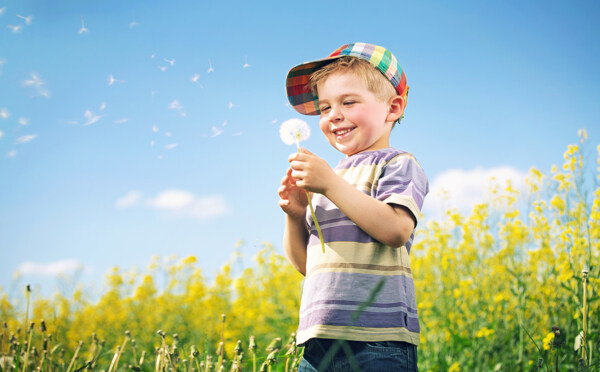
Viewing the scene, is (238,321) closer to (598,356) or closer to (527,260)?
(527,260)

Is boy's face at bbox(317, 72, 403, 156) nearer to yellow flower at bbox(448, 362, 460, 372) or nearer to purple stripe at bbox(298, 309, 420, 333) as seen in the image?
purple stripe at bbox(298, 309, 420, 333)

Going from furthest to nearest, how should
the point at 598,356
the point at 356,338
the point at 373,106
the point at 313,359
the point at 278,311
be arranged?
the point at 278,311, the point at 598,356, the point at 373,106, the point at 313,359, the point at 356,338

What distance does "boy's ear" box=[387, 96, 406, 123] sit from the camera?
1.93 meters

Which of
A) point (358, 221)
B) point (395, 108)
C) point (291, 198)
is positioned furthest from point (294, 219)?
point (395, 108)

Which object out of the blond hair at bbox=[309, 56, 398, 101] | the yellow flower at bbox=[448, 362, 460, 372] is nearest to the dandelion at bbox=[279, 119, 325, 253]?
the blond hair at bbox=[309, 56, 398, 101]

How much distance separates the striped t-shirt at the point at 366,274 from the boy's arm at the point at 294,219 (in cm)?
13

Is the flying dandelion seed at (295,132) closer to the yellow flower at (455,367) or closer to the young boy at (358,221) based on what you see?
the young boy at (358,221)

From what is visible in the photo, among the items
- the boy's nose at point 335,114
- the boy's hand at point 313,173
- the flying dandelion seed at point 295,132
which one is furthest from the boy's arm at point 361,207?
the boy's nose at point 335,114

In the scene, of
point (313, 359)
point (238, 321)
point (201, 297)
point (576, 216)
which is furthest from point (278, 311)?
point (313, 359)

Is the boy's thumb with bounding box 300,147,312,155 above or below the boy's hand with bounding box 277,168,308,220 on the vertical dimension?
above

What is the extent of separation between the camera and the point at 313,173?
62.8 inches

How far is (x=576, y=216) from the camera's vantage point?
12.2ft

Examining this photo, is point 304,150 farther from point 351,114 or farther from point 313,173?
point 351,114

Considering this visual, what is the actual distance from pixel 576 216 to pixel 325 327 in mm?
2869
